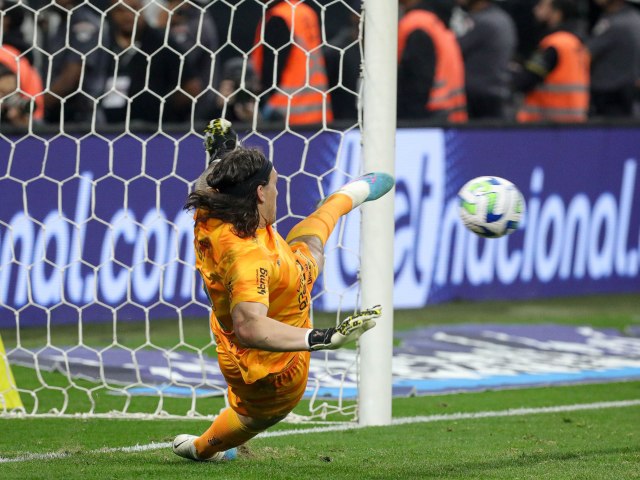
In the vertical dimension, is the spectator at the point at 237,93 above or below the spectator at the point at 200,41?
below

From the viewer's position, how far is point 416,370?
28.0 feet

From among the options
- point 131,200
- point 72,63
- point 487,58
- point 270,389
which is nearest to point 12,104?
point 72,63

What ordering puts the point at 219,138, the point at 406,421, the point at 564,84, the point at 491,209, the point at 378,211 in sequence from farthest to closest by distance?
the point at 564,84 → the point at 406,421 → the point at 378,211 → the point at 219,138 → the point at 491,209

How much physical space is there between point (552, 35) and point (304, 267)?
321 inches

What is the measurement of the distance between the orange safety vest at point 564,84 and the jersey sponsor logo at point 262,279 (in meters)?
8.06

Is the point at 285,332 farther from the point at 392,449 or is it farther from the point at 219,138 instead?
the point at 392,449

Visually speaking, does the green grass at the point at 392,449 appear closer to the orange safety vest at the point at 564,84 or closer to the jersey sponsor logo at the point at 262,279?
the jersey sponsor logo at the point at 262,279

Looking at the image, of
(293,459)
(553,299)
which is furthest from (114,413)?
(553,299)

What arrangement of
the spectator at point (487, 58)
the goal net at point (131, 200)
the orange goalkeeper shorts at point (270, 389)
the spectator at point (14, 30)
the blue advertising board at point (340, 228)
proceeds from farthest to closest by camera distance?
the spectator at point (487, 58), the spectator at point (14, 30), the blue advertising board at point (340, 228), the goal net at point (131, 200), the orange goalkeeper shorts at point (270, 389)

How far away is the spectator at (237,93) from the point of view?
35.1 feet

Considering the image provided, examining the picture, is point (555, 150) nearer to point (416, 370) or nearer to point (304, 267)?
point (416, 370)

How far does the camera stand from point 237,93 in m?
10.9

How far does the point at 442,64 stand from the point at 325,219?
21.4 feet

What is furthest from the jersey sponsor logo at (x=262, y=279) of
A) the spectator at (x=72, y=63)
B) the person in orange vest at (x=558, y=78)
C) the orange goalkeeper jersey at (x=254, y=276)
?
the person in orange vest at (x=558, y=78)
